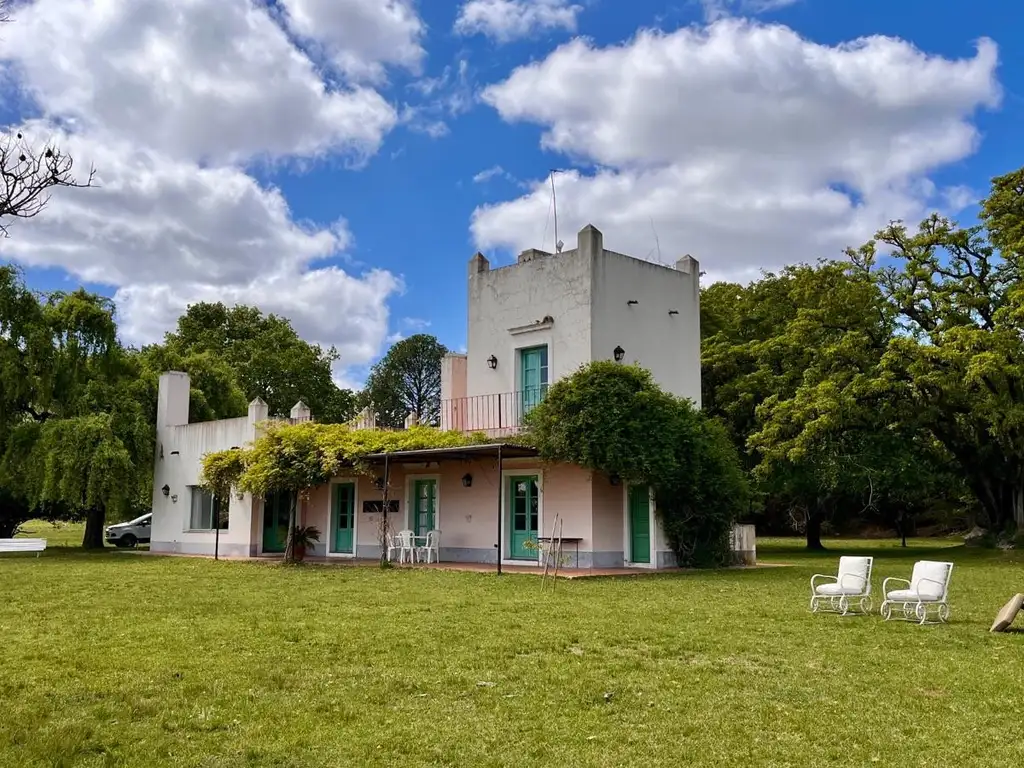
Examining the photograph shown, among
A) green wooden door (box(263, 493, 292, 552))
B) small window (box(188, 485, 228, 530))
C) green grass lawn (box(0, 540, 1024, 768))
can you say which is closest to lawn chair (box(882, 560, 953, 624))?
green grass lawn (box(0, 540, 1024, 768))

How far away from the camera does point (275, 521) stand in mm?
23281

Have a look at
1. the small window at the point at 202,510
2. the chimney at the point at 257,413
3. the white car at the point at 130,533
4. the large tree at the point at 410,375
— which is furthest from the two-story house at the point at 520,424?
the large tree at the point at 410,375

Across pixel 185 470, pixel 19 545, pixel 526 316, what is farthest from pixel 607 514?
pixel 19 545

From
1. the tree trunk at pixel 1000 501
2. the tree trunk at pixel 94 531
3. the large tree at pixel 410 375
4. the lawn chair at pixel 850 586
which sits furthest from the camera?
the large tree at pixel 410 375

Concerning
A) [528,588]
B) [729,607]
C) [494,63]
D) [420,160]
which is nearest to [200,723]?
[729,607]

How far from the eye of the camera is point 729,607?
11211 mm

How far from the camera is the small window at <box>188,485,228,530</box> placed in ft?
79.8

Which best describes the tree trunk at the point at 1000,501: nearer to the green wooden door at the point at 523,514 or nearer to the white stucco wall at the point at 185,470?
the green wooden door at the point at 523,514

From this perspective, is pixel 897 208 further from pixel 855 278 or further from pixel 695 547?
pixel 695 547

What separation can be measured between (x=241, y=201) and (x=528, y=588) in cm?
1005

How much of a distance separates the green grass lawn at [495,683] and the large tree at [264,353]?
1263 inches

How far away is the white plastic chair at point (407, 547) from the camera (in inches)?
778

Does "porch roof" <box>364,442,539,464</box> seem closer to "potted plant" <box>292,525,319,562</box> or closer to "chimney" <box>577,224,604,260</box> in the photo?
"potted plant" <box>292,525,319,562</box>

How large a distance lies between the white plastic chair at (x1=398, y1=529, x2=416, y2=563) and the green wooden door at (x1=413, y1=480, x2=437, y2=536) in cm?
75
